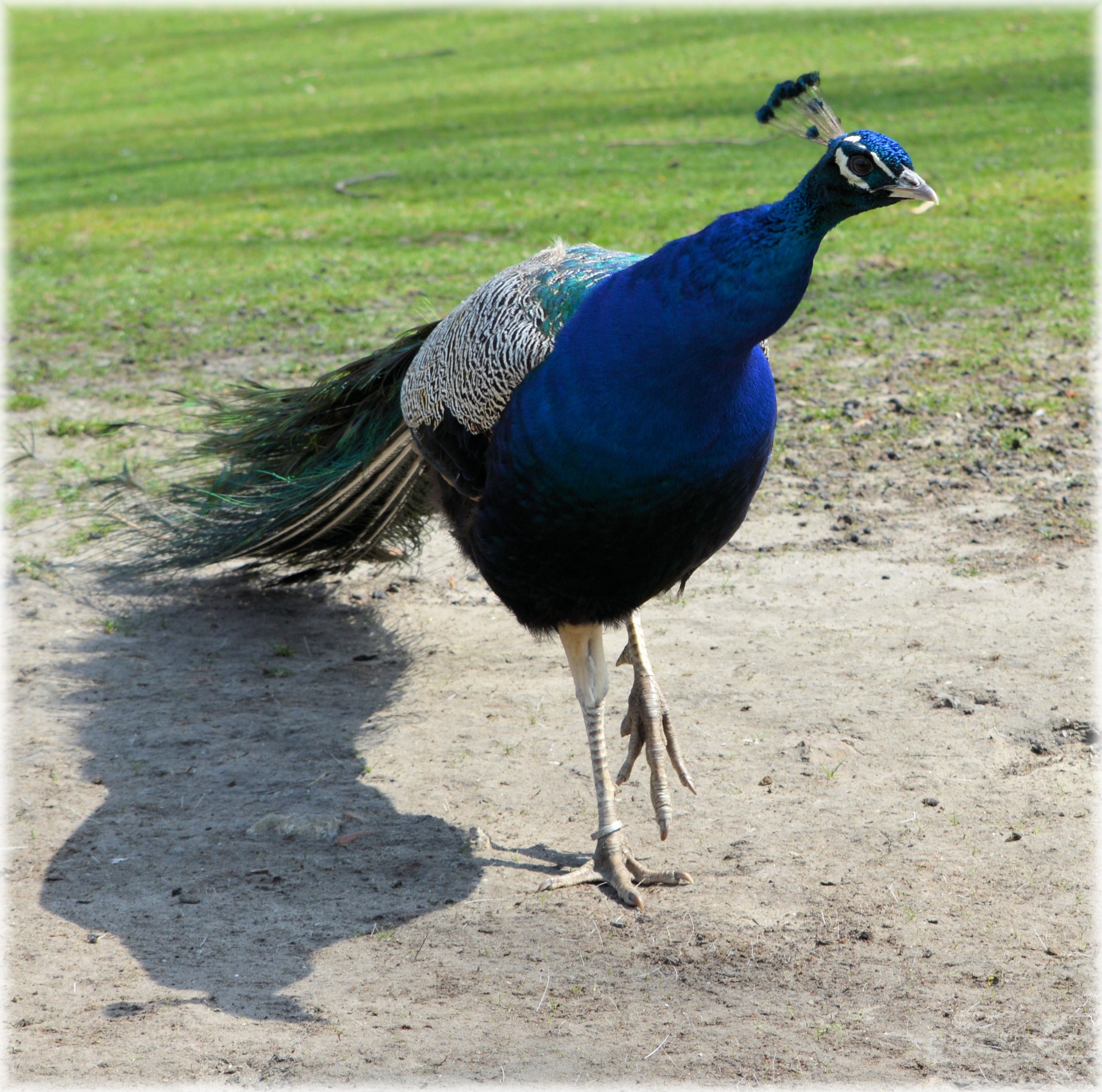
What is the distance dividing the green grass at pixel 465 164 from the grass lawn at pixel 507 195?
0.05m

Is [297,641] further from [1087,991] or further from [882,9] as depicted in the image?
[882,9]

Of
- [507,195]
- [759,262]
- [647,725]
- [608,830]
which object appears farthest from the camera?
[507,195]

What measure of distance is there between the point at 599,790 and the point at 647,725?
0.29 meters

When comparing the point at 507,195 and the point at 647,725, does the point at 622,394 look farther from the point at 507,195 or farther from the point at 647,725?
the point at 507,195

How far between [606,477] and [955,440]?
3.76m

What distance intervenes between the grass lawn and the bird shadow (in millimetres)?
1445

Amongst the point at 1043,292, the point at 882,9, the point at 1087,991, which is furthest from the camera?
the point at 882,9

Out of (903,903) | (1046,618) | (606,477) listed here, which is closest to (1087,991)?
(903,903)

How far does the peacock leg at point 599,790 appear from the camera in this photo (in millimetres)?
3668

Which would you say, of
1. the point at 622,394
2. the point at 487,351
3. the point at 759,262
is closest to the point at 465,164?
the point at 487,351

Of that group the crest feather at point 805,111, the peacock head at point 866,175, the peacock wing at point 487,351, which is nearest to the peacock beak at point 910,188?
the peacock head at point 866,175

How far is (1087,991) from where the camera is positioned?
308 centimetres

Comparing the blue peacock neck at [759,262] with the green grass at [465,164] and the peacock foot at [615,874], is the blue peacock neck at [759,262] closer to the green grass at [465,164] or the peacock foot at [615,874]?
the peacock foot at [615,874]

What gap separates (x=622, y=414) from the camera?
3.13 meters
